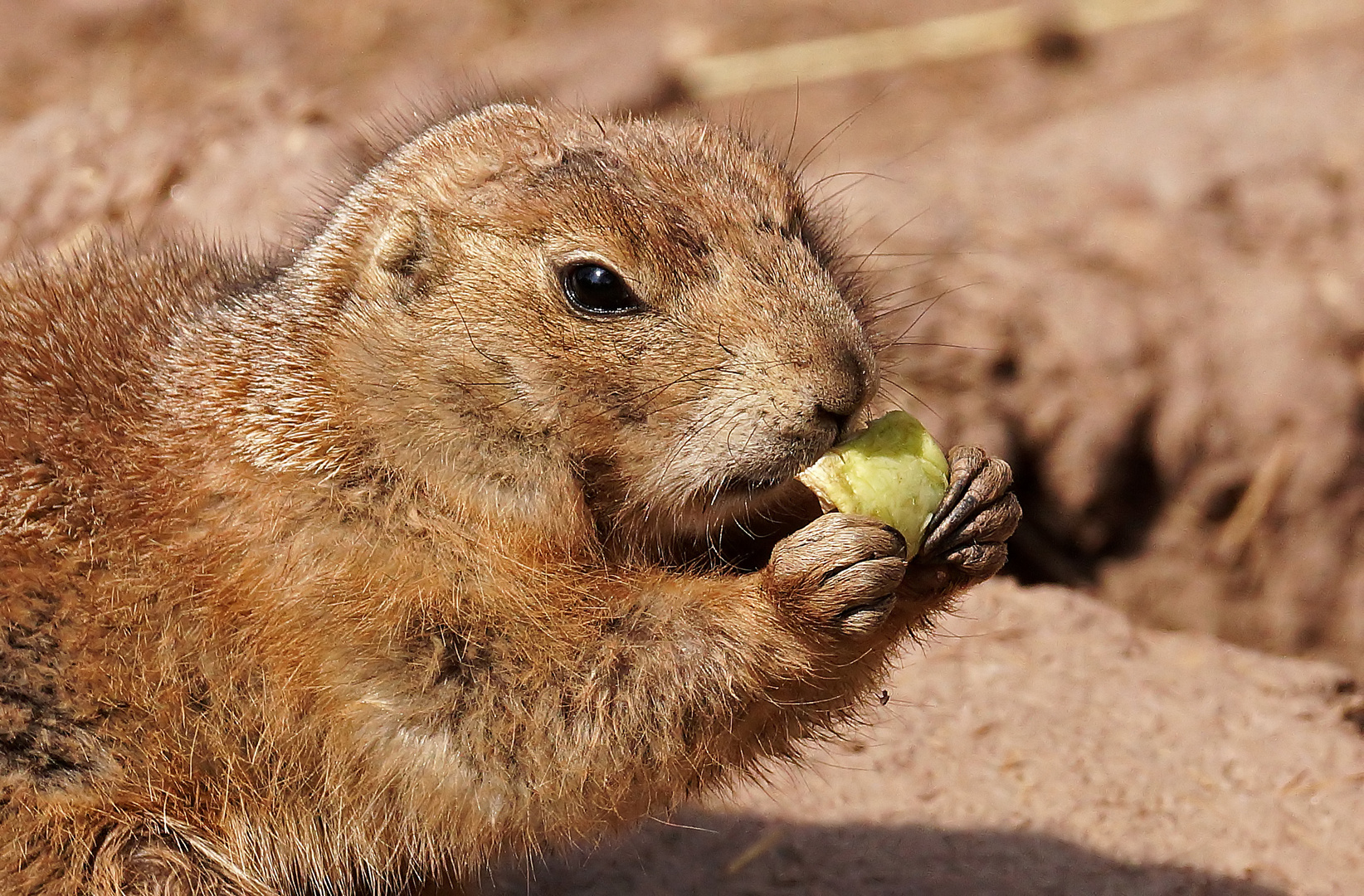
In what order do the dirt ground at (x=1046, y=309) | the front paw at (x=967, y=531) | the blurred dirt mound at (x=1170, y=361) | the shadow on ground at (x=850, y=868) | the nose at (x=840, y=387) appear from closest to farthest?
the nose at (x=840, y=387) → the front paw at (x=967, y=531) → the shadow on ground at (x=850, y=868) → the dirt ground at (x=1046, y=309) → the blurred dirt mound at (x=1170, y=361)

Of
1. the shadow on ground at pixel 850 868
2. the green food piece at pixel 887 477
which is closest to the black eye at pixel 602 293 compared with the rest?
the green food piece at pixel 887 477

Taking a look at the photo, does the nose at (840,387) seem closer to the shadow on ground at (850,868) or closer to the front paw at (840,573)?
the front paw at (840,573)

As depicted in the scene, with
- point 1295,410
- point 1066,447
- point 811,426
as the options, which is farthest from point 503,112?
point 1295,410

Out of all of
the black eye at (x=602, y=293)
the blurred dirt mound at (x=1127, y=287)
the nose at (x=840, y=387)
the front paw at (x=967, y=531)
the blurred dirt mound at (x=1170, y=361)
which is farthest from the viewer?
the blurred dirt mound at (x=1170, y=361)

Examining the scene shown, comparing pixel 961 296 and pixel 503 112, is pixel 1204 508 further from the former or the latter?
pixel 503 112

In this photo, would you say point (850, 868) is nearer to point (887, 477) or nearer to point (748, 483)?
point (887, 477)

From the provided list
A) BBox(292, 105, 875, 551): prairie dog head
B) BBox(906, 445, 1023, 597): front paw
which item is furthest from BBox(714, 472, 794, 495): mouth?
BBox(906, 445, 1023, 597): front paw

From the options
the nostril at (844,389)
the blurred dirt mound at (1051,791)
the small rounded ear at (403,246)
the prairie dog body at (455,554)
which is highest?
the small rounded ear at (403,246)
